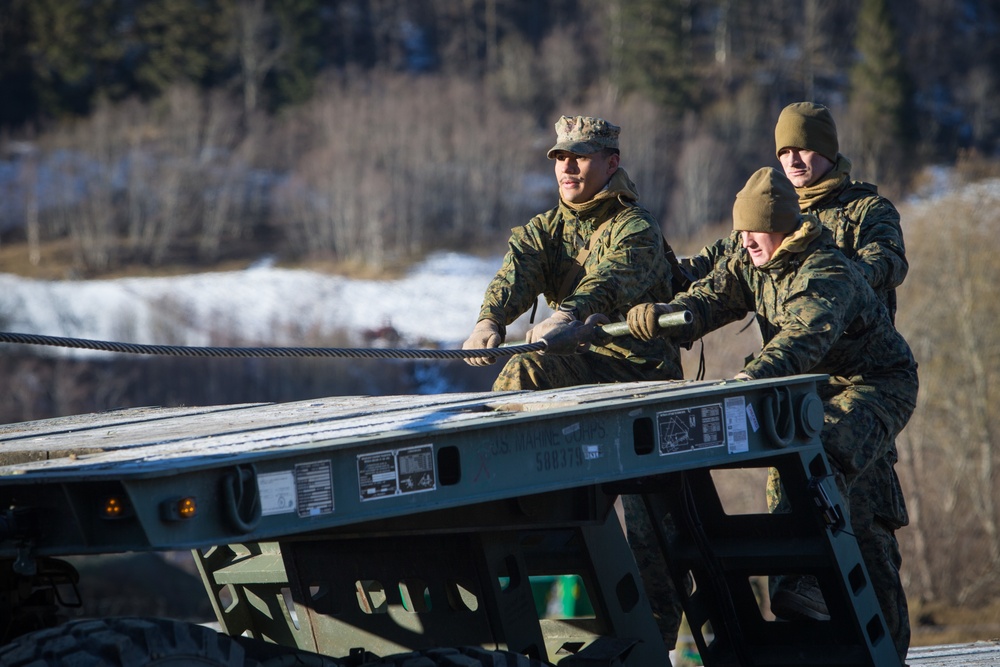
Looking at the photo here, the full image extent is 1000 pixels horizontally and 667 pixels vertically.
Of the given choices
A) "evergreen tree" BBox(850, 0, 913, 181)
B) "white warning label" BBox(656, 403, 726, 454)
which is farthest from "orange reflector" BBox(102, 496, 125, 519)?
"evergreen tree" BBox(850, 0, 913, 181)

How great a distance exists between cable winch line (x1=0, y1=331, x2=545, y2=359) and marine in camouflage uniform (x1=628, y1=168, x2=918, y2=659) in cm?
62

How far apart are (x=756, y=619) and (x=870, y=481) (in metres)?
1.00

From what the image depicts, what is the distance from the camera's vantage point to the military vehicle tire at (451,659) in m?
4.52

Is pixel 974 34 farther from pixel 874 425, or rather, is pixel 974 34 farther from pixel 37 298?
pixel 874 425

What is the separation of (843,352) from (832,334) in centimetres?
53

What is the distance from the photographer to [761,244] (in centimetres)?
641

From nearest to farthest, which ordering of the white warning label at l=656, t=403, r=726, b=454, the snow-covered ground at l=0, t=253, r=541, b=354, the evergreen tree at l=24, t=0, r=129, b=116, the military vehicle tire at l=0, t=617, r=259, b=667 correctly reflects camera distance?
the military vehicle tire at l=0, t=617, r=259, b=667 < the white warning label at l=656, t=403, r=726, b=454 < the snow-covered ground at l=0, t=253, r=541, b=354 < the evergreen tree at l=24, t=0, r=129, b=116

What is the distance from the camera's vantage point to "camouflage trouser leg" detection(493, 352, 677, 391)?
256 inches

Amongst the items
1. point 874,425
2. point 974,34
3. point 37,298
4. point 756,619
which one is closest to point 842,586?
point 756,619

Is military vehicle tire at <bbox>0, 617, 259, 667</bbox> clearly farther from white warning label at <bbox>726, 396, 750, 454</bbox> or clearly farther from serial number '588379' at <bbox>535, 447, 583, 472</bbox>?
white warning label at <bbox>726, 396, 750, 454</bbox>

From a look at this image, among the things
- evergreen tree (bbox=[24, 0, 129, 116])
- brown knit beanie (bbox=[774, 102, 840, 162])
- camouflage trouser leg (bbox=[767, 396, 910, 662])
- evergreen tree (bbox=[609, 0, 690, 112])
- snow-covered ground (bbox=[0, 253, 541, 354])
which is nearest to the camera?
camouflage trouser leg (bbox=[767, 396, 910, 662])

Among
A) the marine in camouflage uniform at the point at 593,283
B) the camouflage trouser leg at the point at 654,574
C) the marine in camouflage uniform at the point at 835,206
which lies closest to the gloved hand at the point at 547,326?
the marine in camouflage uniform at the point at 593,283

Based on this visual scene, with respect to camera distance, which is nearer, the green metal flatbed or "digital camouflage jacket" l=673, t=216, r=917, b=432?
the green metal flatbed

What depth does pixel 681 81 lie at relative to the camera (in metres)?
81.9
